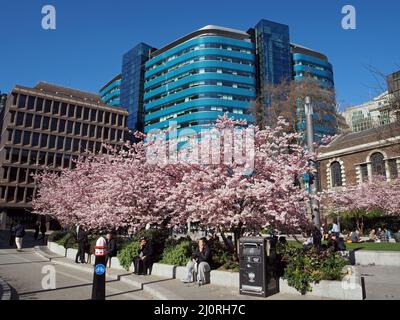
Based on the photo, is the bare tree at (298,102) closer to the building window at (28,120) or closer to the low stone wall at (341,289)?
the low stone wall at (341,289)

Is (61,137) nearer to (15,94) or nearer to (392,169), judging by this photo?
(15,94)

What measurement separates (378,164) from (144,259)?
36.3 metres

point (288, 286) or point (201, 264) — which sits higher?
point (201, 264)

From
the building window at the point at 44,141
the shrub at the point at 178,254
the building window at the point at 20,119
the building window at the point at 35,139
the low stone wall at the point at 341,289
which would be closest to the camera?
the low stone wall at the point at 341,289

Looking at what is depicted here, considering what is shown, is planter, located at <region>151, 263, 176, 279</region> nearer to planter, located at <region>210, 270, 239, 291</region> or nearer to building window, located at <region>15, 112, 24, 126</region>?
planter, located at <region>210, 270, 239, 291</region>

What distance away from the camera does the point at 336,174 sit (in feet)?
151

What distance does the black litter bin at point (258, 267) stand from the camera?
8984mm

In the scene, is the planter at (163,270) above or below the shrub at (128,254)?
below

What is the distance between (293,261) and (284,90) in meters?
31.1

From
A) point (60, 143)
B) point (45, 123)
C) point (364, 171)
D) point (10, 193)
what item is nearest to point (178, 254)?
point (364, 171)

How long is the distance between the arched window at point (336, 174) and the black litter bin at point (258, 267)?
39148mm

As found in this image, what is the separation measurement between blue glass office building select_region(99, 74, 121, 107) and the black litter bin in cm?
10535

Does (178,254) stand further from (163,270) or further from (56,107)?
(56,107)

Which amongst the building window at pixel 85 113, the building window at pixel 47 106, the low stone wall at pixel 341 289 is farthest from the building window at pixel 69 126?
the low stone wall at pixel 341 289
